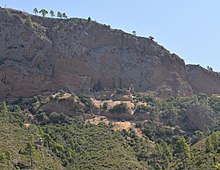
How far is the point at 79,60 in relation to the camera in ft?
332

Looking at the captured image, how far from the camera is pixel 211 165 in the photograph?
55812 mm

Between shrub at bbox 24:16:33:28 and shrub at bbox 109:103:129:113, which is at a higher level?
shrub at bbox 24:16:33:28

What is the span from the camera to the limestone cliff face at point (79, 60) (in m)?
95.1

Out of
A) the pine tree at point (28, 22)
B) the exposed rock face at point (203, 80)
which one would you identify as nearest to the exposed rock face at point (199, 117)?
the exposed rock face at point (203, 80)

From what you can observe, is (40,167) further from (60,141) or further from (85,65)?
(85,65)

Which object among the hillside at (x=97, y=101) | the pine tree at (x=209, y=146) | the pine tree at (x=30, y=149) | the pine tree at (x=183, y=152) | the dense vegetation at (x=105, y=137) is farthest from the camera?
the hillside at (x=97, y=101)

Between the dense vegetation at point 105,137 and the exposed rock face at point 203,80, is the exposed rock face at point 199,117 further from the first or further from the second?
the exposed rock face at point 203,80

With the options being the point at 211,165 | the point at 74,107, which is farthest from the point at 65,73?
the point at 211,165

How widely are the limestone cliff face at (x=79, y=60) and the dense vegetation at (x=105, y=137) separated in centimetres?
532

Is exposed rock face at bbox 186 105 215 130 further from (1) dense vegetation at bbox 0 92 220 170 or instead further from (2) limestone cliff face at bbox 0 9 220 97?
(2) limestone cliff face at bbox 0 9 220 97

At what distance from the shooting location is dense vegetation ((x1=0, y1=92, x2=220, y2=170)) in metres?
61.0

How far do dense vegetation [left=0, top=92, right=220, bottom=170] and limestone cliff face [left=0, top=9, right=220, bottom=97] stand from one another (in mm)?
5319

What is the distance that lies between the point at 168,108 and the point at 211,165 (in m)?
37.4

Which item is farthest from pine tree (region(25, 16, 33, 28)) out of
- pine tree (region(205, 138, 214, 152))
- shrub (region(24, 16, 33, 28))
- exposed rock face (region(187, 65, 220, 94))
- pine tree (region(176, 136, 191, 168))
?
pine tree (region(205, 138, 214, 152))
